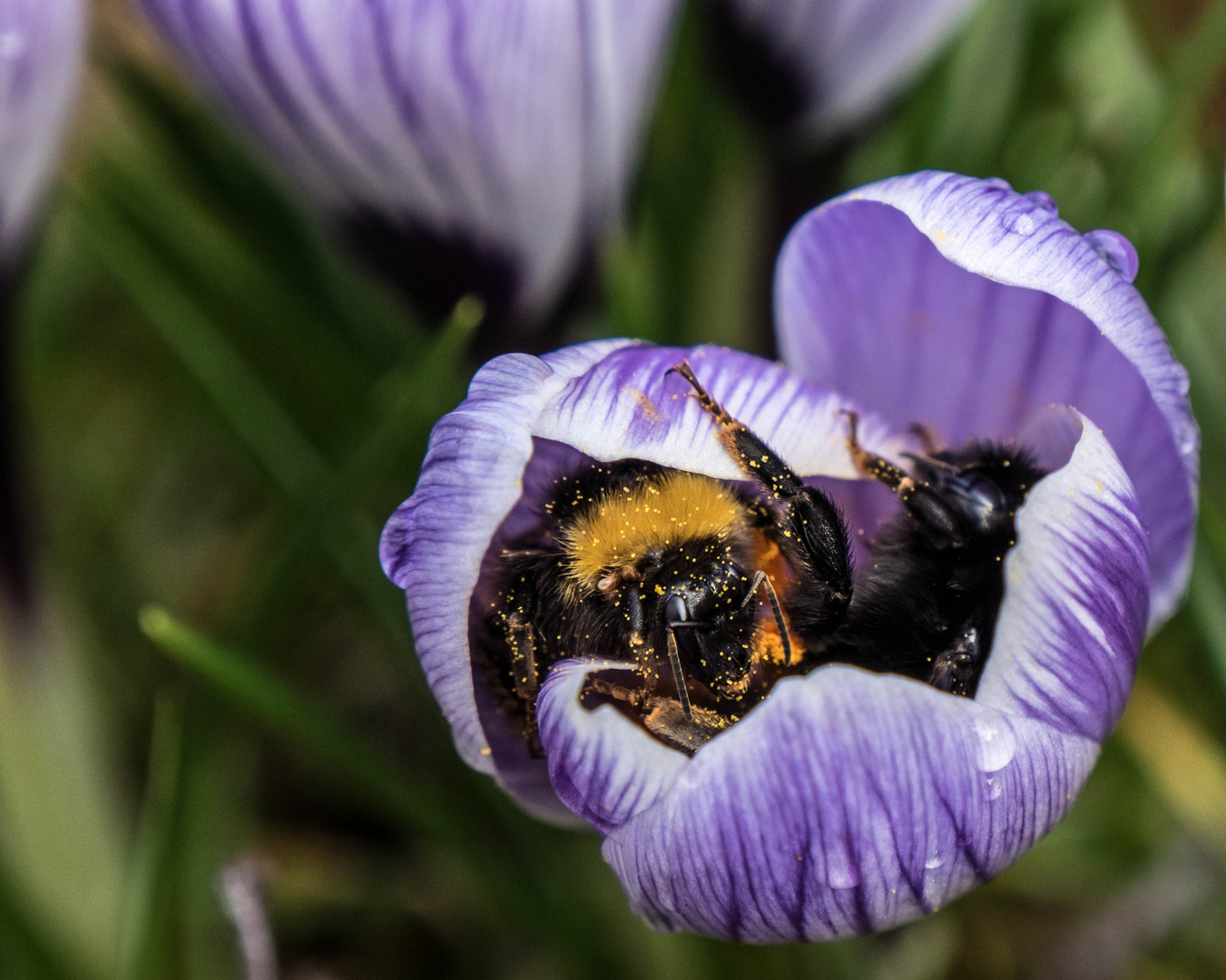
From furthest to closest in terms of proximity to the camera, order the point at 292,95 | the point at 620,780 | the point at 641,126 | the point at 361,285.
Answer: the point at 361,285, the point at 641,126, the point at 292,95, the point at 620,780

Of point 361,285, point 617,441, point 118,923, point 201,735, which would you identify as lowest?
point 118,923

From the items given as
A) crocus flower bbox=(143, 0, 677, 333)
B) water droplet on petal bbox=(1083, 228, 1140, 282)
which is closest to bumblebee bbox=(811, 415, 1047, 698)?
water droplet on petal bbox=(1083, 228, 1140, 282)

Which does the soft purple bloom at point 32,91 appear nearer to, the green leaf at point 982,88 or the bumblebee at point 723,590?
the bumblebee at point 723,590

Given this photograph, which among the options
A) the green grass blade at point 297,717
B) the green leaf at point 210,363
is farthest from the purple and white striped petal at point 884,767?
the green leaf at point 210,363

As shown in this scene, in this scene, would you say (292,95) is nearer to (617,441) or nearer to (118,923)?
(617,441)

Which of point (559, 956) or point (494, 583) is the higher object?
point (494, 583)

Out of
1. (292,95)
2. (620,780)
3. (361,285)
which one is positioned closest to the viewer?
(620,780)

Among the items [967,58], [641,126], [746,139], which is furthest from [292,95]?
[967,58]
